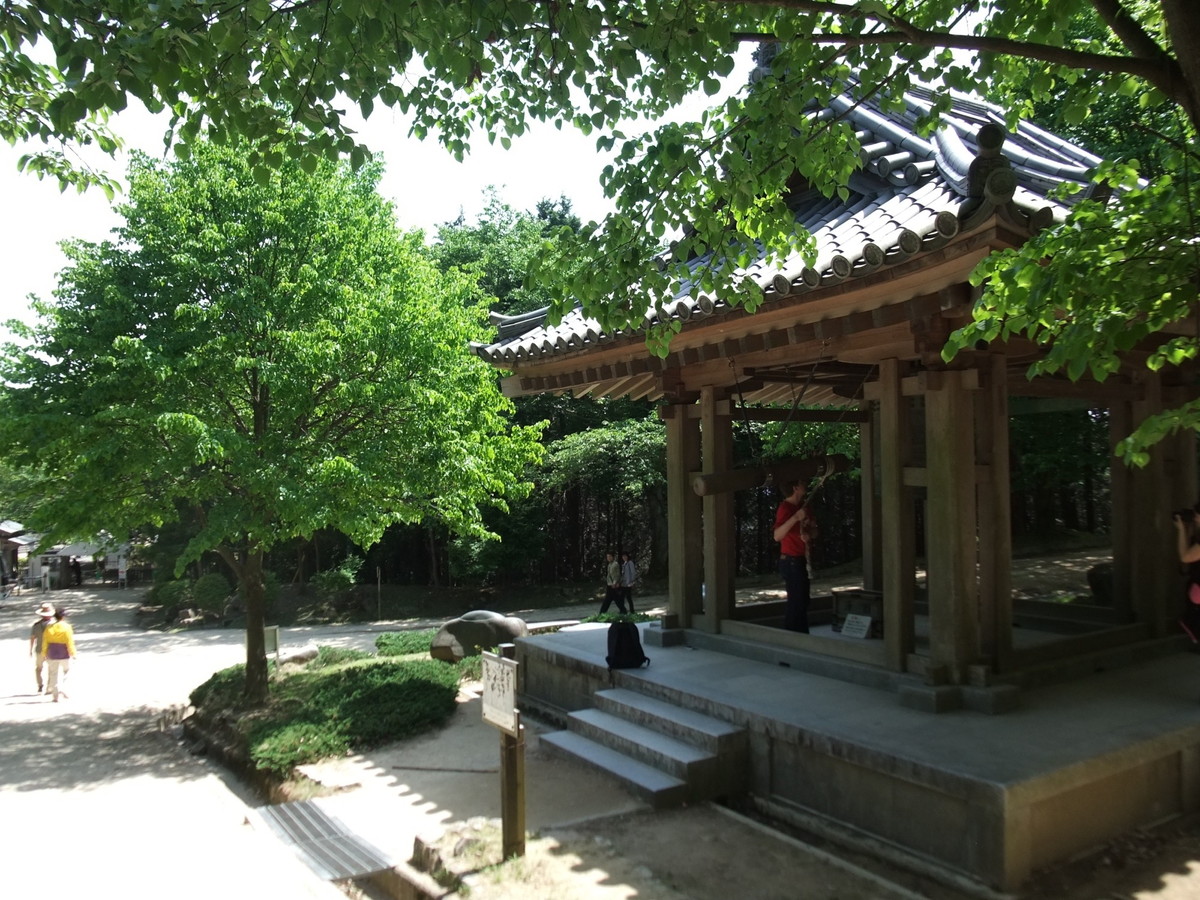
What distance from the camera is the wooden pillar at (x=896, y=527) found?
6547 mm

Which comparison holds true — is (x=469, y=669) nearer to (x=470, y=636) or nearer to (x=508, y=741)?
(x=470, y=636)

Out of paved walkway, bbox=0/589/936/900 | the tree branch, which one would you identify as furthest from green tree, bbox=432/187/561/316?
the tree branch

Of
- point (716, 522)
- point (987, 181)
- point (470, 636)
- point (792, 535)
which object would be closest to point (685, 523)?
point (716, 522)

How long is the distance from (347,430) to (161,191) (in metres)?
A: 3.66

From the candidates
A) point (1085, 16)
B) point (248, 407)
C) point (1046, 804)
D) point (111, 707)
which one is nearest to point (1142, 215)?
point (1046, 804)

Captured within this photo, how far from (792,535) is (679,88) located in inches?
188

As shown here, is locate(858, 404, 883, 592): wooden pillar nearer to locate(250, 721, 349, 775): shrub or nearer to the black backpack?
the black backpack

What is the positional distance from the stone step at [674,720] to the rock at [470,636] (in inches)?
226

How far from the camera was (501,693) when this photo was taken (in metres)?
5.23

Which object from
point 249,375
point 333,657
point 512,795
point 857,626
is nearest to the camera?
point 512,795

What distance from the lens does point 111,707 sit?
13031 mm

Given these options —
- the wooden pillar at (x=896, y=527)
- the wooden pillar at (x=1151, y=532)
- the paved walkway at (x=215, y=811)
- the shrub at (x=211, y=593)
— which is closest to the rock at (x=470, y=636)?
the paved walkway at (x=215, y=811)

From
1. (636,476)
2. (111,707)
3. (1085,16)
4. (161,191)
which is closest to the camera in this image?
(1085,16)

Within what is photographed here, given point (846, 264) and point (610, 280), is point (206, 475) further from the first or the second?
point (846, 264)
